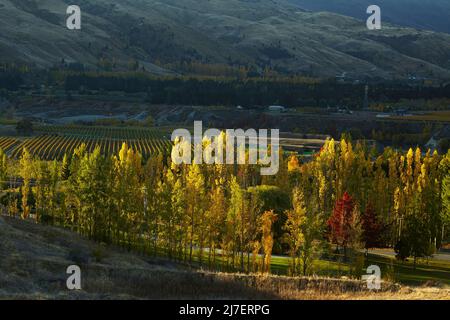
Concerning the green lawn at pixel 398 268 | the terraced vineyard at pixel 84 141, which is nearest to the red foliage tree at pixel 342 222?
the green lawn at pixel 398 268

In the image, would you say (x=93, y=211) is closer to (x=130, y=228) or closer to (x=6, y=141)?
(x=130, y=228)

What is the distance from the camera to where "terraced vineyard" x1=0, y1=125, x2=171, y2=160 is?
126938 mm

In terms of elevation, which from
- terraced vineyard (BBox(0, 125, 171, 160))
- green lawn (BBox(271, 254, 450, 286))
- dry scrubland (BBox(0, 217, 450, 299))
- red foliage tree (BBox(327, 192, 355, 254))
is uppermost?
terraced vineyard (BBox(0, 125, 171, 160))

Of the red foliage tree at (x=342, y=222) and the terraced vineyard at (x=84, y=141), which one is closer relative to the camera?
the red foliage tree at (x=342, y=222)

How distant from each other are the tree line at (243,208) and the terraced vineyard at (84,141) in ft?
129

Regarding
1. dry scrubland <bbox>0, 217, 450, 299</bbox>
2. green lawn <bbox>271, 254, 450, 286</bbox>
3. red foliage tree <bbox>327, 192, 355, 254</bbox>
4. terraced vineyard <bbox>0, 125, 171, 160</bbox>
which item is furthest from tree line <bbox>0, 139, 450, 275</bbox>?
terraced vineyard <bbox>0, 125, 171, 160</bbox>

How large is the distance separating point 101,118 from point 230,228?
480 ft

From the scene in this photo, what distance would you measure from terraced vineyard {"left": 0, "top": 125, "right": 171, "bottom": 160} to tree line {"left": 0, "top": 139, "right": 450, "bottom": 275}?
39249 millimetres

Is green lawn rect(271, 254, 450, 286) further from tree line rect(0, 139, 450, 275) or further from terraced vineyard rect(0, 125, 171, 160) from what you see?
terraced vineyard rect(0, 125, 171, 160)

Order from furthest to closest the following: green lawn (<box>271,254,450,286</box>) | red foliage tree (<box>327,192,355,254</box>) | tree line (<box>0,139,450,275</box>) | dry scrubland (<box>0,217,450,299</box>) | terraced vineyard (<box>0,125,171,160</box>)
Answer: terraced vineyard (<box>0,125,171,160</box>)
red foliage tree (<box>327,192,355,254</box>)
green lawn (<box>271,254,450,286</box>)
tree line (<box>0,139,450,275</box>)
dry scrubland (<box>0,217,450,299</box>)

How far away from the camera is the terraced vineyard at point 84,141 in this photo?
127 meters

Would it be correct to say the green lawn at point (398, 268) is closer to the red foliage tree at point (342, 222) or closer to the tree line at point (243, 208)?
the tree line at point (243, 208)

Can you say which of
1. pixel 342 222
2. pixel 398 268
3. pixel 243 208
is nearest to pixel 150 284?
pixel 243 208

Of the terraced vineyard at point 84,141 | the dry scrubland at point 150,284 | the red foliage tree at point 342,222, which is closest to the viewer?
the dry scrubland at point 150,284
